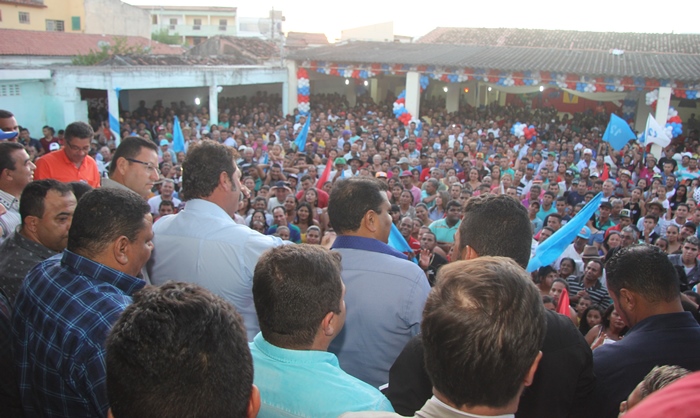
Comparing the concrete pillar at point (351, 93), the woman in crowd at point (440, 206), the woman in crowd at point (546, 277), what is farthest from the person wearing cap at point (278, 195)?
the concrete pillar at point (351, 93)

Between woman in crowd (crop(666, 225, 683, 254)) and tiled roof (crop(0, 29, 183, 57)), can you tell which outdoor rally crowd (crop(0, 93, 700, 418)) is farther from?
tiled roof (crop(0, 29, 183, 57))

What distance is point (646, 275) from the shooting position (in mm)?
2295

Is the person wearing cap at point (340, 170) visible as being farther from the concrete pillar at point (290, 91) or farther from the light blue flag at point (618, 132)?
the concrete pillar at point (290, 91)

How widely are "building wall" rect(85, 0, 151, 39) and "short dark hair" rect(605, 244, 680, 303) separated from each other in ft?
96.1

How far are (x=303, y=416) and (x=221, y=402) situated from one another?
1.22ft

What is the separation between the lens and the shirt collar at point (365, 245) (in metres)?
2.34

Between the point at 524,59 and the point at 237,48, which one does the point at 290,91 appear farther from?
the point at 524,59

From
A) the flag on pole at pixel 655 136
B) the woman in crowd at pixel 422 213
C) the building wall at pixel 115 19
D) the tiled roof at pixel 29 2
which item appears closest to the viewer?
the woman in crowd at pixel 422 213

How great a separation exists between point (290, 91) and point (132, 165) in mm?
17292

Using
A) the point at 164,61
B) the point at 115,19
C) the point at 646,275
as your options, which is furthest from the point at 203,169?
the point at 115,19

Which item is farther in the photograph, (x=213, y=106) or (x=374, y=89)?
(x=374, y=89)

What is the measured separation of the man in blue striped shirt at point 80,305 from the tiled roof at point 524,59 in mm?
15391

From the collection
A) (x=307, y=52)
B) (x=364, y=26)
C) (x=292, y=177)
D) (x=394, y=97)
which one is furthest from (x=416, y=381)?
(x=364, y=26)

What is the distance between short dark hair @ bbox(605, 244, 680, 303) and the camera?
89.0 inches
